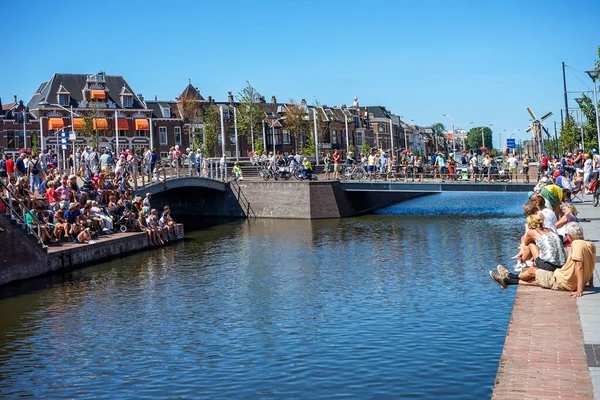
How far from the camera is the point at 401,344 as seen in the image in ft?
42.2

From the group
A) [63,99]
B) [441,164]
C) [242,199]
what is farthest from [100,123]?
[441,164]

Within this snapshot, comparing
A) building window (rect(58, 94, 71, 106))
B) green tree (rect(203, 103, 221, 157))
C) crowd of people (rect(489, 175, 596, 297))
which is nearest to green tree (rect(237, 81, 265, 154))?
green tree (rect(203, 103, 221, 157))

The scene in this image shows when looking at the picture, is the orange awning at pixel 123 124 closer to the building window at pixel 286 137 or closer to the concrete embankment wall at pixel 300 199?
the building window at pixel 286 137

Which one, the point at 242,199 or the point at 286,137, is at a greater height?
the point at 286,137

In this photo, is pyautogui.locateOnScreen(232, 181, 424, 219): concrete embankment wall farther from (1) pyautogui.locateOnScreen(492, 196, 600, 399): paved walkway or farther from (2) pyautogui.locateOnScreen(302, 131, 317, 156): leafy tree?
(2) pyautogui.locateOnScreen(302, 131, 317, 156): leafy tree

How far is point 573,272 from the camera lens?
12.9 m

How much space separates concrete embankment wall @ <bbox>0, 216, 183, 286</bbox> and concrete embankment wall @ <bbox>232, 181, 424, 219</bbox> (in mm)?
18243

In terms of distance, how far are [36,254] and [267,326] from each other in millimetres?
9862

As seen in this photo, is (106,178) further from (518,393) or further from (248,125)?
(248,125)

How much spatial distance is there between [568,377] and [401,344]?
435 cm

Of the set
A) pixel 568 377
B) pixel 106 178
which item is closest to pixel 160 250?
pixel 106 178

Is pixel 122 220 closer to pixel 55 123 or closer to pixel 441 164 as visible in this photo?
pixel 441 164

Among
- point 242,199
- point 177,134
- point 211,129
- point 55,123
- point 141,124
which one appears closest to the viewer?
point 242,199

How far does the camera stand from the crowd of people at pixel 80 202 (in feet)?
79.7
